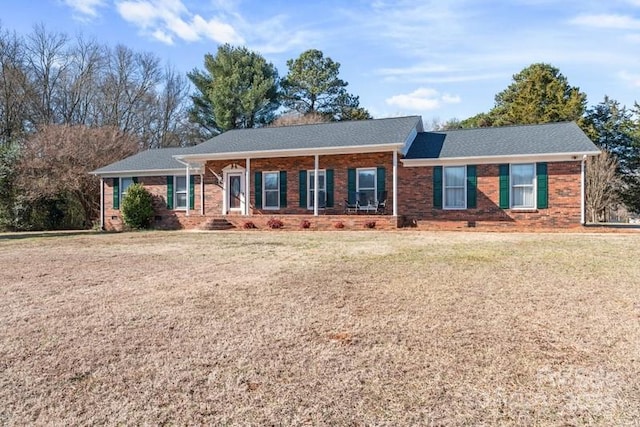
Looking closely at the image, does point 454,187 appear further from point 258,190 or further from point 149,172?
point 149,172

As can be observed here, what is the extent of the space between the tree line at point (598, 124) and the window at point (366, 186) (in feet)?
48.9

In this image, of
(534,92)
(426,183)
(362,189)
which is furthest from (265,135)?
(534,92)

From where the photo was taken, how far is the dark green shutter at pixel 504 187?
15.0 metres

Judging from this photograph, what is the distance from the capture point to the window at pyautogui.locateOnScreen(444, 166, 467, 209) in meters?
15.5

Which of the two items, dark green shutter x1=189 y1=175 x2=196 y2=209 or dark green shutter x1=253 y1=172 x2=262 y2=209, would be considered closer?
dark green shutter x1=253 y1=172 x2=262 y2=209

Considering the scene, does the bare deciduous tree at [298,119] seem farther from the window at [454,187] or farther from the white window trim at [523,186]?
the white window trim at [523,186]

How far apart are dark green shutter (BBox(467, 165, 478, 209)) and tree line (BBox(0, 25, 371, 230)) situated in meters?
18.7

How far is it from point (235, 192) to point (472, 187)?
9.87 m

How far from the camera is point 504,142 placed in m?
15.8

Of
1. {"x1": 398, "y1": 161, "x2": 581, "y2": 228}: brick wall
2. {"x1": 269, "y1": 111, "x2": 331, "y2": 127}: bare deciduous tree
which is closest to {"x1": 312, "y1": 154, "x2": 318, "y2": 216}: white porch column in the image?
{"x1": 398, "y1": 161, "x2": 581, "y2": 228}: brick wall

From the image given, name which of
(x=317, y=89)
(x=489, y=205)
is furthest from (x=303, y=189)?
(x=317, y=89)

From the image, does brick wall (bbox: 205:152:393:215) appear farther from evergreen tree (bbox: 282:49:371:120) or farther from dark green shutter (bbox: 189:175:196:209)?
evergreen tree (bbox: 282:49:371:120)

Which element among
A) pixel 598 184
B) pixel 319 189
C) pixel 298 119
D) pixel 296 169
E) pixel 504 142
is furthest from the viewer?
pixel 298 119

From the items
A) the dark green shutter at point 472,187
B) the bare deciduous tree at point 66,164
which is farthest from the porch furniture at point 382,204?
the bare deciduous tree at point 66,164
